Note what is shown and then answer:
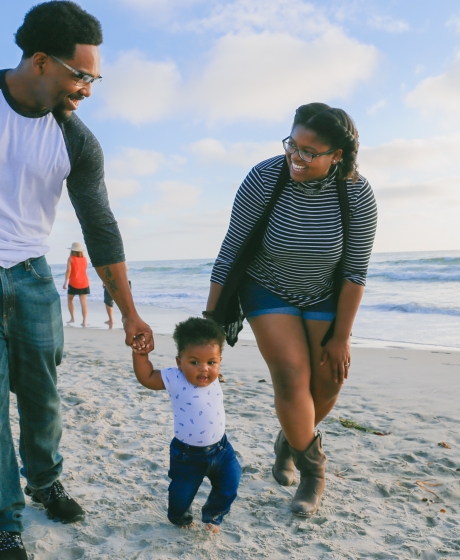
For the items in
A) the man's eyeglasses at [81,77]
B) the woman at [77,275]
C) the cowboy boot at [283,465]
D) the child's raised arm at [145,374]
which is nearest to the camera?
the man's eyeglasses at [81,77]

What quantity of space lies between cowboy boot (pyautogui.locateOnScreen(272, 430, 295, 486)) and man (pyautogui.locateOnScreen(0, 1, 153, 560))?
3.87ft

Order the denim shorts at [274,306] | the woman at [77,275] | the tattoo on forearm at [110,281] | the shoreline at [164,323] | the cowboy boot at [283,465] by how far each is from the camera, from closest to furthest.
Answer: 1. the tattoo on forearm at [110,281]
2. the denim shorts at [274,306]
3. the cowboy boot at [283,465]
4. the shoreline at [164,323]
5. the woman at [77,275]

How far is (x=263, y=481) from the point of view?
3426mm

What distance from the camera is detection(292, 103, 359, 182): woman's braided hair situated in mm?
2922

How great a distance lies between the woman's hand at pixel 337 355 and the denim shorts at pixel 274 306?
155 millimetres

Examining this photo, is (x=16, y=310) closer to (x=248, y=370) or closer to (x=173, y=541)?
(x=173, y=541)

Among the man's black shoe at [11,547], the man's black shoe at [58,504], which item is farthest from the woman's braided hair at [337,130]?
the man's black shoe at [11,547]

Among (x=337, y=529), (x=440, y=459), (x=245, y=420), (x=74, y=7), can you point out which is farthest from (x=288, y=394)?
(x=74, y=7)

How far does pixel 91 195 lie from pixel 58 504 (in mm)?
1569

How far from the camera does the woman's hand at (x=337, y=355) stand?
3092 mm

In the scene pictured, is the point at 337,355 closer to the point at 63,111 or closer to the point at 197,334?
the point at 197,334

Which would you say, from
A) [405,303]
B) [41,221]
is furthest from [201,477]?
[405,303]

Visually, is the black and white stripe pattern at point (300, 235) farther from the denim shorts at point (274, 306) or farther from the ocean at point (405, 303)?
the ocean at point (405, 303)

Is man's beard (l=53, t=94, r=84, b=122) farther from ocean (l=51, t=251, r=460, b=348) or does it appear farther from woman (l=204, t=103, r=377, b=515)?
ocean (l=51, t=251, r=460, b=348)
